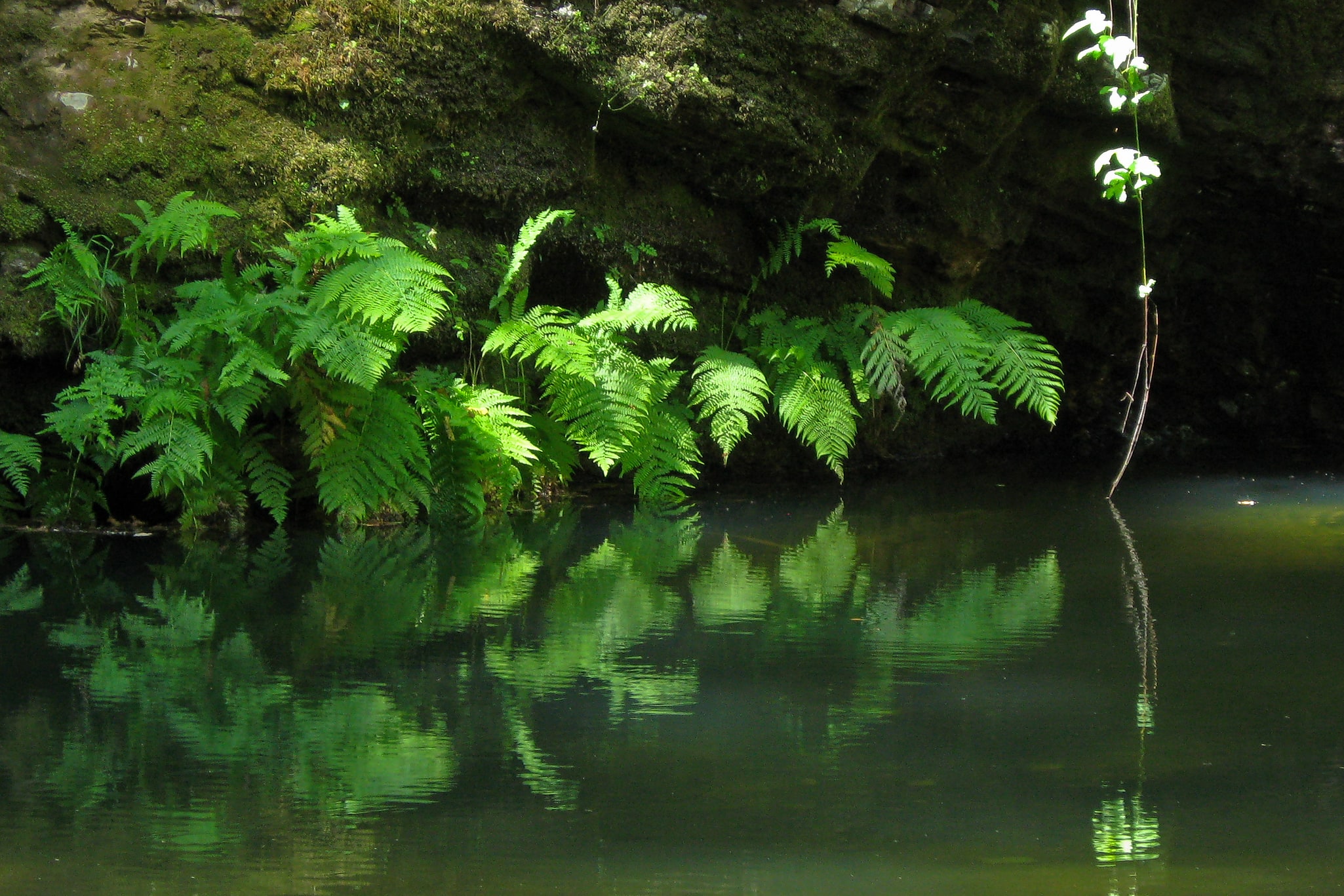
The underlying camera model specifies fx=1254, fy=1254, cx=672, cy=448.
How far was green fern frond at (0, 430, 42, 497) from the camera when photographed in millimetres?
4395

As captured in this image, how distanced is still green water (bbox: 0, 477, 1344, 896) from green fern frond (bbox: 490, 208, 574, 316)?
4.75 ft

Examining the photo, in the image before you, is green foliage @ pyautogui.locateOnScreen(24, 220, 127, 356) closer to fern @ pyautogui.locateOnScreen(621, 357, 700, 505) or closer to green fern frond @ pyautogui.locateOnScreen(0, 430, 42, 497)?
green fern frond @ pyautogui.locateOnScreen(0, 430, 42, 497)

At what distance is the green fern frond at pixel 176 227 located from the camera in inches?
181

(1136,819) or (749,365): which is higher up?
(749,365)

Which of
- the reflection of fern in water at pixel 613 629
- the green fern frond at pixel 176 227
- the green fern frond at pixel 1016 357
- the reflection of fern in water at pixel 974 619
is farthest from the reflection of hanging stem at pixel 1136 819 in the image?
the green fern frond at pixel 176 227

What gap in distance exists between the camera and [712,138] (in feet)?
18.5

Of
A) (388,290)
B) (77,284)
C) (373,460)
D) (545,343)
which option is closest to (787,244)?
(545,343)

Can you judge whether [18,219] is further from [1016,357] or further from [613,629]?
[1016,357]

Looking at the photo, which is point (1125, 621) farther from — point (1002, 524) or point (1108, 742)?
Result: point (1002, 524)

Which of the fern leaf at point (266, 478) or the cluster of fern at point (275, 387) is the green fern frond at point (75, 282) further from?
the fern leaf at point (266, 478)

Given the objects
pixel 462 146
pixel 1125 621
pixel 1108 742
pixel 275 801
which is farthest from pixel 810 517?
pixel 275 801

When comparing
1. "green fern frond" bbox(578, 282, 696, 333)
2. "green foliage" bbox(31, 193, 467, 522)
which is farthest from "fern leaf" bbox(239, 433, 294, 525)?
"green fern frond" bbox(578, 282, 696, 333)

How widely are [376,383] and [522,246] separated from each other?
95cm

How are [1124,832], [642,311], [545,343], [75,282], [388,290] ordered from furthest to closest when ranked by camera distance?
[642,311] < [545,343] < [75,282] < [388,290] < [1124,832]
